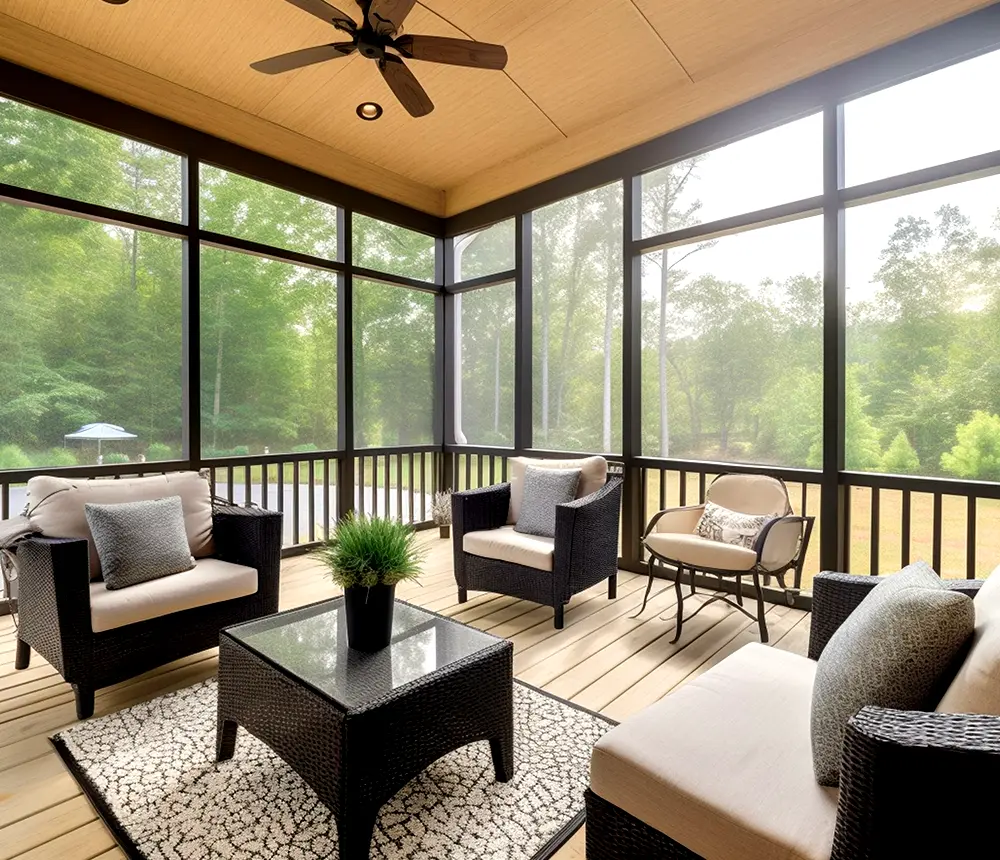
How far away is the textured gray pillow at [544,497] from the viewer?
3.24m

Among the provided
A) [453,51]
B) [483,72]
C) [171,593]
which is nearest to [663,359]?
[483,72]

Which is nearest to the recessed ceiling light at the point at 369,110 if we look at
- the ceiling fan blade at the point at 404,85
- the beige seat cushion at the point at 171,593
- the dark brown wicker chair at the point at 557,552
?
the ceiling fan blade at the point at 404,85

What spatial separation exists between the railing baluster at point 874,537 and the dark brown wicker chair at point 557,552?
4.54 feet

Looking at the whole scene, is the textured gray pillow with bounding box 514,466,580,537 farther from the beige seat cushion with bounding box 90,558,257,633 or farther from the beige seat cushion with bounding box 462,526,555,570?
the beige seat cushion with bounding box 90,558,257,633

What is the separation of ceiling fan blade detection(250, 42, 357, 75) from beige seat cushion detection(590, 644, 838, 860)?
2.87 meters

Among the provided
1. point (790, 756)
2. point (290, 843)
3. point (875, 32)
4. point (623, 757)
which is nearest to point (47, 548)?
point (290, 843)

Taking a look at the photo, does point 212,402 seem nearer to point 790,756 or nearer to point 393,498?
point 393,498

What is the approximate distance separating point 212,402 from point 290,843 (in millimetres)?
3071

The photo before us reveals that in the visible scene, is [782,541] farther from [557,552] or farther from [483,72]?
[483,72]

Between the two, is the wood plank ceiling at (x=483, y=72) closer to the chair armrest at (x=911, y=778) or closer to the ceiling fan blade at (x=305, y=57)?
the ceiling fan blade at (x=305, y=57)

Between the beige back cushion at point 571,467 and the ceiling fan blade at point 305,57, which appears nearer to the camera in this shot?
the ceiling fan blade at point 305,57

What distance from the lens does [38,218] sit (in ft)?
10.3

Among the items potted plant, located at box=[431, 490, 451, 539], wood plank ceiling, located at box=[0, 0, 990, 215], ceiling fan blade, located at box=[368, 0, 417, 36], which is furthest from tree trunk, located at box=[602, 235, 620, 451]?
ceiling fan blade, located at box=[368, 0, 417, 36]

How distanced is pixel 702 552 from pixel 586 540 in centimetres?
60
